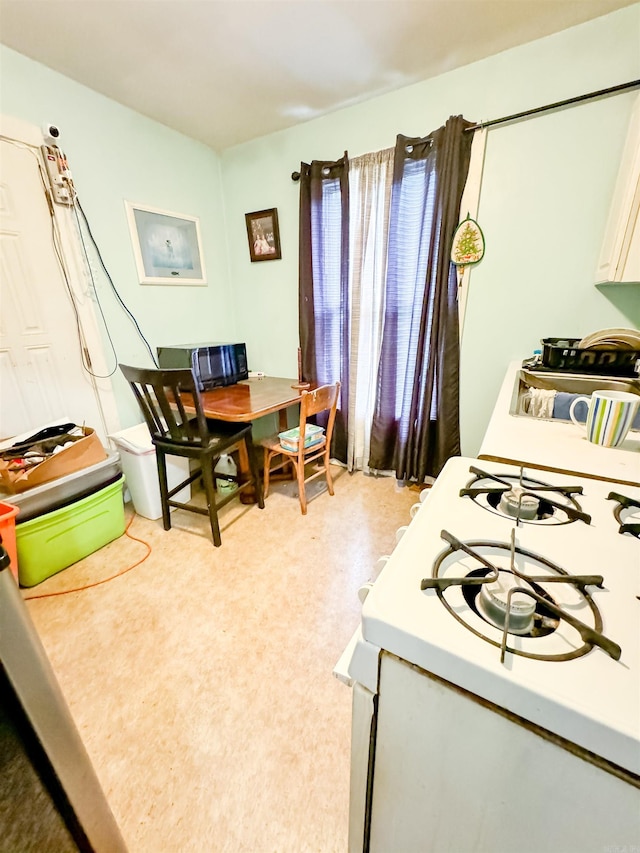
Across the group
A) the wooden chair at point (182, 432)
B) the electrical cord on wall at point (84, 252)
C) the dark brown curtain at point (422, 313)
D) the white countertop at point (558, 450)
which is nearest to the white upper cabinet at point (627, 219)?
the dark brown curtain at point (422, 313)

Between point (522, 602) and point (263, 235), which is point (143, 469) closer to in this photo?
point (263, 235)

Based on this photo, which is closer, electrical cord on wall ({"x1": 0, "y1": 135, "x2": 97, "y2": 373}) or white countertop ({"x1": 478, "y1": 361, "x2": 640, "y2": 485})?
white countertop ({"x1": 478, "y1": 361, "x2": 640, "y2": 485})

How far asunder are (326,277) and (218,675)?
2.32 m

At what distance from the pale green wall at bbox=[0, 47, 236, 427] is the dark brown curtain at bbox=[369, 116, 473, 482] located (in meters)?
1.45

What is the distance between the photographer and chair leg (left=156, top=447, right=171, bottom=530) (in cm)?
188

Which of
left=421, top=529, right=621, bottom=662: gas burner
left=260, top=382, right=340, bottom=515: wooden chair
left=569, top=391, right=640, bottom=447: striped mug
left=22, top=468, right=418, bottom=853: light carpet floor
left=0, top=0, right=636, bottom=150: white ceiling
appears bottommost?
left=22, top=468, right=418, bottom=853: light carpet floor

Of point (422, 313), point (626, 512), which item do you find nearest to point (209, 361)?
point (422, 313)

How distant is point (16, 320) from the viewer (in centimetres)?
171

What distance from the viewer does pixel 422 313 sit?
6.90 feet

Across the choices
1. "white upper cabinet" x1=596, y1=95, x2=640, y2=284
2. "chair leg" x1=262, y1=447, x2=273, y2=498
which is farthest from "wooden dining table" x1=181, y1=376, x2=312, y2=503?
"white upper cabinet" x1=596, y1=95, x2=640, y2=284

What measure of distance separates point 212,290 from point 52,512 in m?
1.92

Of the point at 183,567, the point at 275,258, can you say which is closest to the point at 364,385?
the point at 275,258

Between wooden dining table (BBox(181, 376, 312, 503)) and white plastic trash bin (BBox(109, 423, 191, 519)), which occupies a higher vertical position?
wooden dining table (BBox(181, 376, 312, 503))

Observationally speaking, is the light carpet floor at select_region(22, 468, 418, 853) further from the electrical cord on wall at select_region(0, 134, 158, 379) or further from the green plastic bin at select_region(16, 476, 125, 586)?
the electrical cord on wall at select_region(0, 134, 158, 379)
